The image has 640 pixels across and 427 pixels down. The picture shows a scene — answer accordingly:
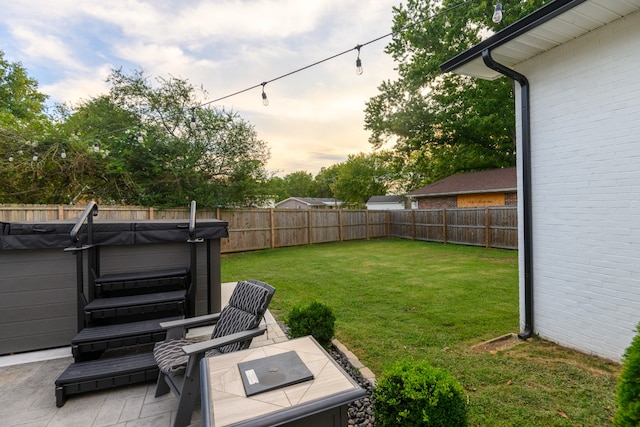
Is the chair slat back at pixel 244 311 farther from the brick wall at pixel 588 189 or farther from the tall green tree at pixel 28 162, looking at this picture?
the tall green tree at pixel 28 162

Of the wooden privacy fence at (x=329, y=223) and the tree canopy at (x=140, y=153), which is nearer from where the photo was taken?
the tree canopy at (x=140, y=153)

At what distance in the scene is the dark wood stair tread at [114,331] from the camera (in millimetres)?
2531

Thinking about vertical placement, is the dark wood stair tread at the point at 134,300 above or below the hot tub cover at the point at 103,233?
below

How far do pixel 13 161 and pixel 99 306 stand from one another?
8.31m

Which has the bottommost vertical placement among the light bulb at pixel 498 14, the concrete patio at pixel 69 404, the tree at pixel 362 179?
the concrete patio at pixel 69 404

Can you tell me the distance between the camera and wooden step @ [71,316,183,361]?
8.22 feet

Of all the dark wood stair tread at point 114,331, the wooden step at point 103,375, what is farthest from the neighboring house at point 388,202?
the wooden step at point 103,375

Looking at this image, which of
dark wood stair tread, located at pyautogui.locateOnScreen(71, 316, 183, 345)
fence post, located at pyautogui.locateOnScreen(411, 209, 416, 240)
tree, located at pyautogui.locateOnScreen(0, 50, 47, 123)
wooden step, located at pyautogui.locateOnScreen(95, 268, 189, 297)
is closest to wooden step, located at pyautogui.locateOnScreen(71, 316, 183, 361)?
dark wood stair tread, located at pyautogui.locateOnScreen(71, 316, 183, 345)

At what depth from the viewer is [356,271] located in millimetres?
7008

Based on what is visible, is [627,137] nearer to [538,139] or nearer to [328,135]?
[538,139]

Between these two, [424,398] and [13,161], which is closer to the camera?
[424,398]

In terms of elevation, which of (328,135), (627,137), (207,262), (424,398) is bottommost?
(424,398)

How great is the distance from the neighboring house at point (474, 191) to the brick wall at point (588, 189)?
1121 cm

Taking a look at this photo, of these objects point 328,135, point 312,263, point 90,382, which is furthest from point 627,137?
point 328,135
